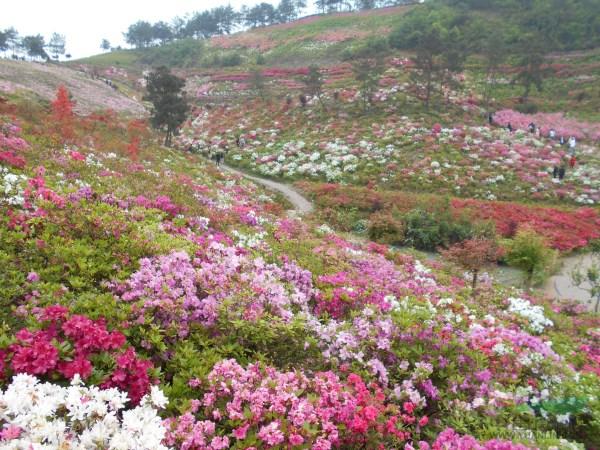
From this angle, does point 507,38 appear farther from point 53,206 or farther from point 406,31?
point 53,206

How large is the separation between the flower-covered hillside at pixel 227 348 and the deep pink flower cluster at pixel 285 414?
0.02 metres

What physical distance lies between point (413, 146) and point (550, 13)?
185ft

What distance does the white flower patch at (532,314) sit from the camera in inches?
460

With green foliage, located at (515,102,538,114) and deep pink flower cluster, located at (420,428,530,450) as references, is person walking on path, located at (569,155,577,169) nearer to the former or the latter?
green foliage, located at (515,102,538,114)

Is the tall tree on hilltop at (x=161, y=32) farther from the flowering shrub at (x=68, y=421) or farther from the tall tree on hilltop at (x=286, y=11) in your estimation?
the flowering shrub at (x=68, y=421)

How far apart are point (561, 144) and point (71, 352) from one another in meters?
42.5

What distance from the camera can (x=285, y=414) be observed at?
4887 millimetres

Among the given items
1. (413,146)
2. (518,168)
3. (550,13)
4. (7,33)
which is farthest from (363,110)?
(7,33)

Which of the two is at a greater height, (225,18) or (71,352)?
(225,18)

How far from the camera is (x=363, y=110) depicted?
45.1 metres

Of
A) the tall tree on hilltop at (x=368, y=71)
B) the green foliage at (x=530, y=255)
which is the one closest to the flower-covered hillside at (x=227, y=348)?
the green foliage at (x=530, y=255)

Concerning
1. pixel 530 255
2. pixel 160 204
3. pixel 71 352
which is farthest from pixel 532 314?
pixel 71 352

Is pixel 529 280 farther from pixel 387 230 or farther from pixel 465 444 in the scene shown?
pixel 465 444

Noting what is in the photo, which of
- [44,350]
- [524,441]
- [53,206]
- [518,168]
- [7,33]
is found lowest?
[518,168]
